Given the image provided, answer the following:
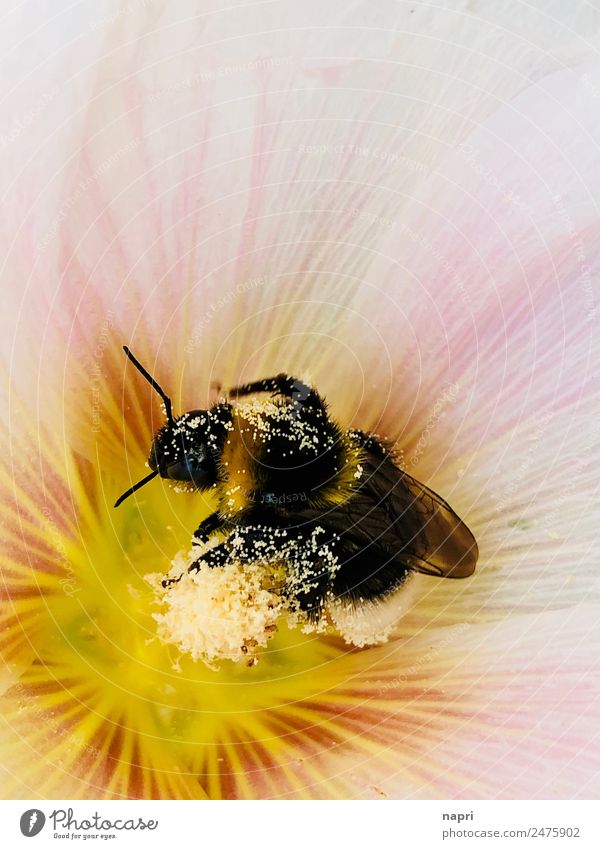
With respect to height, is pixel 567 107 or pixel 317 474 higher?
pixel 567 107

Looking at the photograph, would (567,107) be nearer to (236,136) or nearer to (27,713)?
(236,136)

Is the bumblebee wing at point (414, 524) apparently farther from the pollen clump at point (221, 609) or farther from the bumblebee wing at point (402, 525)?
the pollen clump at point (221, 609)

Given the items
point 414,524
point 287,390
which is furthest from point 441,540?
point 287,390

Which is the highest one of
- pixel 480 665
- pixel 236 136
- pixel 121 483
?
pixel 236 136

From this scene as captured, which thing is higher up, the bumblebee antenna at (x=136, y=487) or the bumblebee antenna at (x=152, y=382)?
the bumblebee antenna at (x=152, y=382)

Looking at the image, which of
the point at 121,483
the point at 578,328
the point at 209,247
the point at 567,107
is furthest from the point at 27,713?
the point at 567,107
